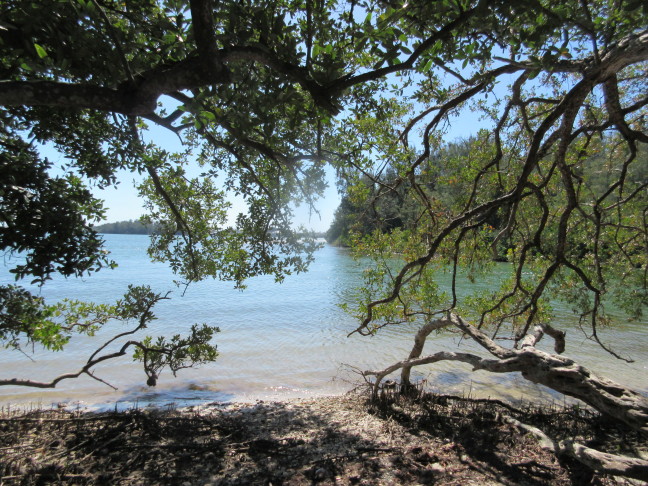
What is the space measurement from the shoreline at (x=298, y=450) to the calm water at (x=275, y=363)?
2.09 metres

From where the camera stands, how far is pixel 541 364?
3.71 meters

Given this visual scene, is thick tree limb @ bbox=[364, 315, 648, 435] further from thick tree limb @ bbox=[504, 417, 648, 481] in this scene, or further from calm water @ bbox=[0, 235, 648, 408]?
calm water @ bbox=[0, 235, 648, 408]

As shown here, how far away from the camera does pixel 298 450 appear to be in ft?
13.6

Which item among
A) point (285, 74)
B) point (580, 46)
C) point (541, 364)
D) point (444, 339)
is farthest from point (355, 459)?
point (444, 339)

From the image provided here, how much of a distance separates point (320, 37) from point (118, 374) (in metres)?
8.87

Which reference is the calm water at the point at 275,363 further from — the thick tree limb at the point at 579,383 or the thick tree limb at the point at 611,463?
the thick tree limb at the point at 611,463

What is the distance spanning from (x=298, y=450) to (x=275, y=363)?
6.40m

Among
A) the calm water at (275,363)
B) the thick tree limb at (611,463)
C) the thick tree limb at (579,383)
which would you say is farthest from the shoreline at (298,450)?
the calm water at (275,363)

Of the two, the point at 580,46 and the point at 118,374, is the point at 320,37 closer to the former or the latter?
the point at 580,46

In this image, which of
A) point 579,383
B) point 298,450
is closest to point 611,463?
point 579,383

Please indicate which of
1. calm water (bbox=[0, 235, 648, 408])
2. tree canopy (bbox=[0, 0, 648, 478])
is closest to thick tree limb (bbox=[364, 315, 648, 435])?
tree canopy (bbox=[0, 0, 648, 478])

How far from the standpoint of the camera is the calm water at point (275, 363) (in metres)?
8.06

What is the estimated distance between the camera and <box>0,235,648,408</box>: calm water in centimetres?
806

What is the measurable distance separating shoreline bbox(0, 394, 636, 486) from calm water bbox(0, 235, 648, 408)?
2088 mm
